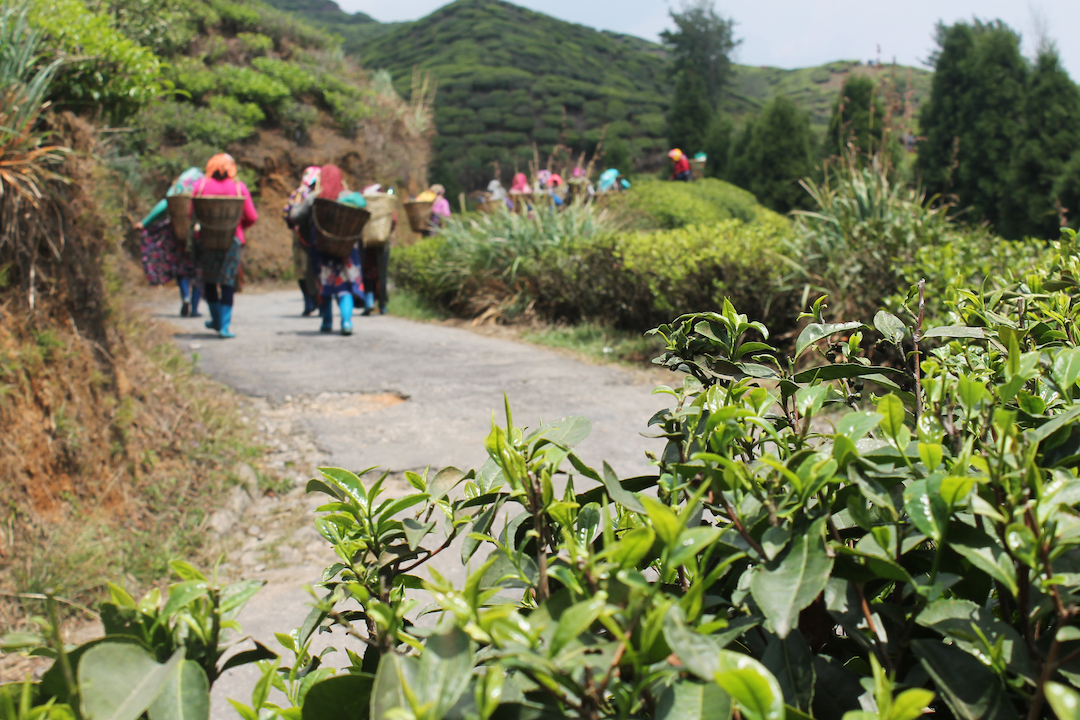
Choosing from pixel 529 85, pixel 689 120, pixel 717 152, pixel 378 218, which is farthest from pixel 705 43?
pixel 378 218

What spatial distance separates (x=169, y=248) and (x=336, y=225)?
226cm

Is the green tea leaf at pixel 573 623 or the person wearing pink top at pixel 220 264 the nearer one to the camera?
the green tea leaf at pixel 573 623

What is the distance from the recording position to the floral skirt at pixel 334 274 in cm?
710

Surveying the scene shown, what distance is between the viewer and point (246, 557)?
2836 millimetres

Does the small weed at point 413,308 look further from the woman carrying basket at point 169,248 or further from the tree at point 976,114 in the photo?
the tree at point 976,114

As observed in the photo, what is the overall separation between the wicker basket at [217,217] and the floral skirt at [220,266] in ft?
0.63

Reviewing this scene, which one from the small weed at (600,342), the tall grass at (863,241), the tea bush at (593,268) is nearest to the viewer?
the tall grass at (863,241)

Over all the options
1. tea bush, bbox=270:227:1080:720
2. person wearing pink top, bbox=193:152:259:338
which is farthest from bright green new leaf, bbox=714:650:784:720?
person wearing pink top, bbox=193:152:259:338

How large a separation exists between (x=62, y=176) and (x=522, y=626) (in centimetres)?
320

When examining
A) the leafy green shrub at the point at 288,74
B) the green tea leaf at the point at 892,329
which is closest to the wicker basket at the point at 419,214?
the leafy green shrub at the point at 288,74

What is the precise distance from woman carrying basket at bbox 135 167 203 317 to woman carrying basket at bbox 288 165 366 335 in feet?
3.80

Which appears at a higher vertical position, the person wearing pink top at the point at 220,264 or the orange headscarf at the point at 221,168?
the orange headscarf at the point at 221,168

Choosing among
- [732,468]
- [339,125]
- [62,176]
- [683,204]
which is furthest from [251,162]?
[732,468]

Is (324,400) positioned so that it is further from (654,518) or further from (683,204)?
(683,204)
